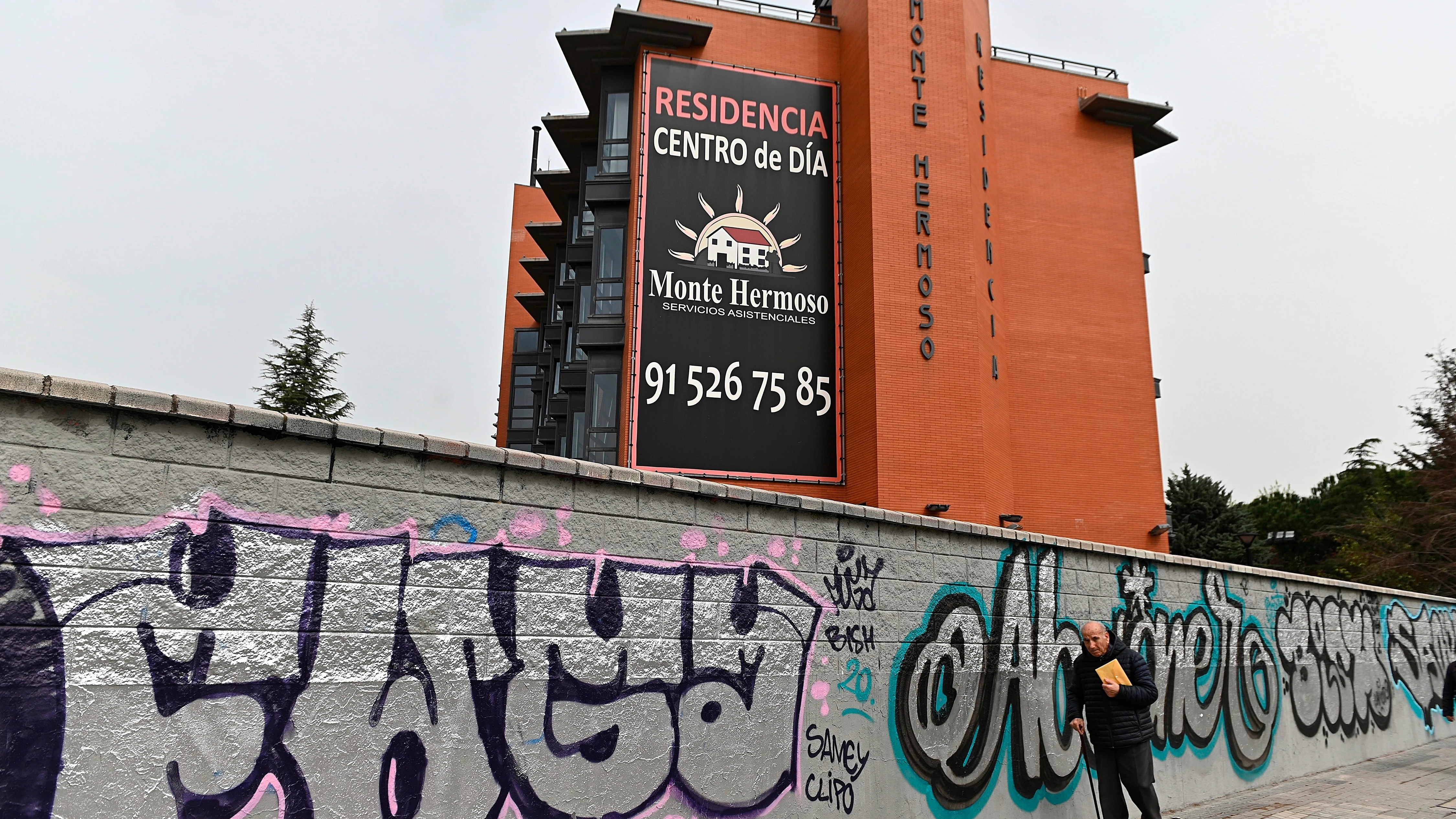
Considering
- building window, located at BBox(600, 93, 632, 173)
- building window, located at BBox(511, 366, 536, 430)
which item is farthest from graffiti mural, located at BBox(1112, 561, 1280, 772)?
building window, located at BBox(511, 366, 536, 430)

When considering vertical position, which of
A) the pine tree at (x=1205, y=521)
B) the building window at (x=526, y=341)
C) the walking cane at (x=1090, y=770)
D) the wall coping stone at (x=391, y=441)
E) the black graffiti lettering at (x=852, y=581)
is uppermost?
the building window at (x=526, y=341)

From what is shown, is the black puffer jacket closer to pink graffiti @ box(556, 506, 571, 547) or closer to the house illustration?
pink graffiti @ box(556, 506, 571, 547)

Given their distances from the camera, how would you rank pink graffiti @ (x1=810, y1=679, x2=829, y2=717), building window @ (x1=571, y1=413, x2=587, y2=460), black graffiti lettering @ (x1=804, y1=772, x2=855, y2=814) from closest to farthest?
black graffiti lettering @ (x1=804, y1=772, x2=855, y2=814)
pink graffiti @ (x1=810, y1=679, x2=829, y2=717)
building window @ (x1=571, y1=413, x2=587, y2=460)

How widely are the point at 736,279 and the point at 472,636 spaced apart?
686 inches

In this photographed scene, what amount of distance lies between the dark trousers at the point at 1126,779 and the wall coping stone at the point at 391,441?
6.35 ft

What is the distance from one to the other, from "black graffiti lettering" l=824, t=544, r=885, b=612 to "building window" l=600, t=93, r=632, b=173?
17393 millimetres

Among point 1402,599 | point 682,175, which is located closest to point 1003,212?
point 682,175

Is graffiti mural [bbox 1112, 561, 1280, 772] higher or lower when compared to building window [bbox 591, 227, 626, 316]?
lower

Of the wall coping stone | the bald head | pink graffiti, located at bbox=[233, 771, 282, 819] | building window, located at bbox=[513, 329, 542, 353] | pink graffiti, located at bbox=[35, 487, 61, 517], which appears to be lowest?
pink graffiti, located at bbox=[233, 771, 282, 819]

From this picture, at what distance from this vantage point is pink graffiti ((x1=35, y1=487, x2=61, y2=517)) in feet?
12.2

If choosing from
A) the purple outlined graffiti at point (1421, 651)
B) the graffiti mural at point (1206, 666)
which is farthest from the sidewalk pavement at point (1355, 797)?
the purple outlined graffiti at point (1421, 651)

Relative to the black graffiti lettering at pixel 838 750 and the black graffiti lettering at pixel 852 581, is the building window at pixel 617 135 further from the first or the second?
the black graffiti lettering at pixel 838 750

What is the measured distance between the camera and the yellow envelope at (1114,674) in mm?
7098

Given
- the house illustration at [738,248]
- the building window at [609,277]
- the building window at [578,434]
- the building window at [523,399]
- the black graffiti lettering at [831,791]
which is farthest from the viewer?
the building window at [523,399]
